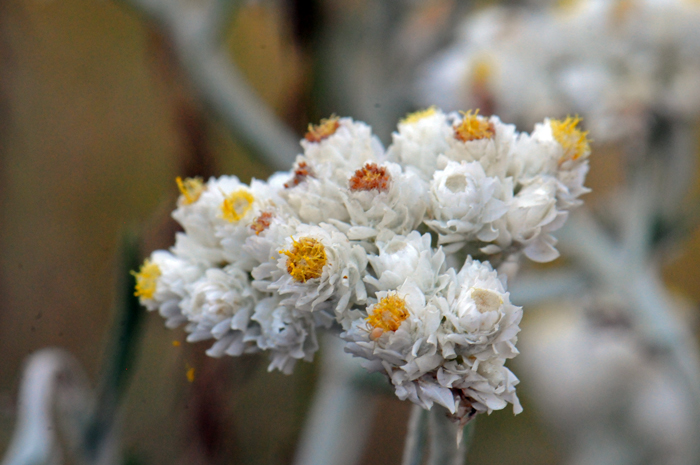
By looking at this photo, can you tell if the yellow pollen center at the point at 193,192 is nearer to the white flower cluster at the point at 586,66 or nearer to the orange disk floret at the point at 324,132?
A: the orange disk floret at the point at 324,132

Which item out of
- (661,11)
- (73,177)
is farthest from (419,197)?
(73,177)

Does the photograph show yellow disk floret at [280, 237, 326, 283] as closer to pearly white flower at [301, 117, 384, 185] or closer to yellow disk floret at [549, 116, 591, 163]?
pearly white flower at [301, 117, 384, 185]

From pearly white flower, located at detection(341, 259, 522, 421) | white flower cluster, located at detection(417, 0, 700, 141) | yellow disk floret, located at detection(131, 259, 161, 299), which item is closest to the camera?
pearly white flower, located at detection(341, 259, 522, 421)

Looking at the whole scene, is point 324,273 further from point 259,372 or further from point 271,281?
point 259,372

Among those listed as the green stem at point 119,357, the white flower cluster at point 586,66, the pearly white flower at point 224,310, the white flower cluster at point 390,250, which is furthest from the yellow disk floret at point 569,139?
the white flower cluster at point 586,66

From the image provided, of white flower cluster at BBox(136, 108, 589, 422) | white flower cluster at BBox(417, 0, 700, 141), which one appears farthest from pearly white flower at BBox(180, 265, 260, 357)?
white flower cluster at BBox(417, 0, 700, 141)

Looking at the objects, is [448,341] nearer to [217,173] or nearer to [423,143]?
[423,143]

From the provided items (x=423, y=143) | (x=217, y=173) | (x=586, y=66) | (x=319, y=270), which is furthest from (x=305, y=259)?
(x=217, y=173)
